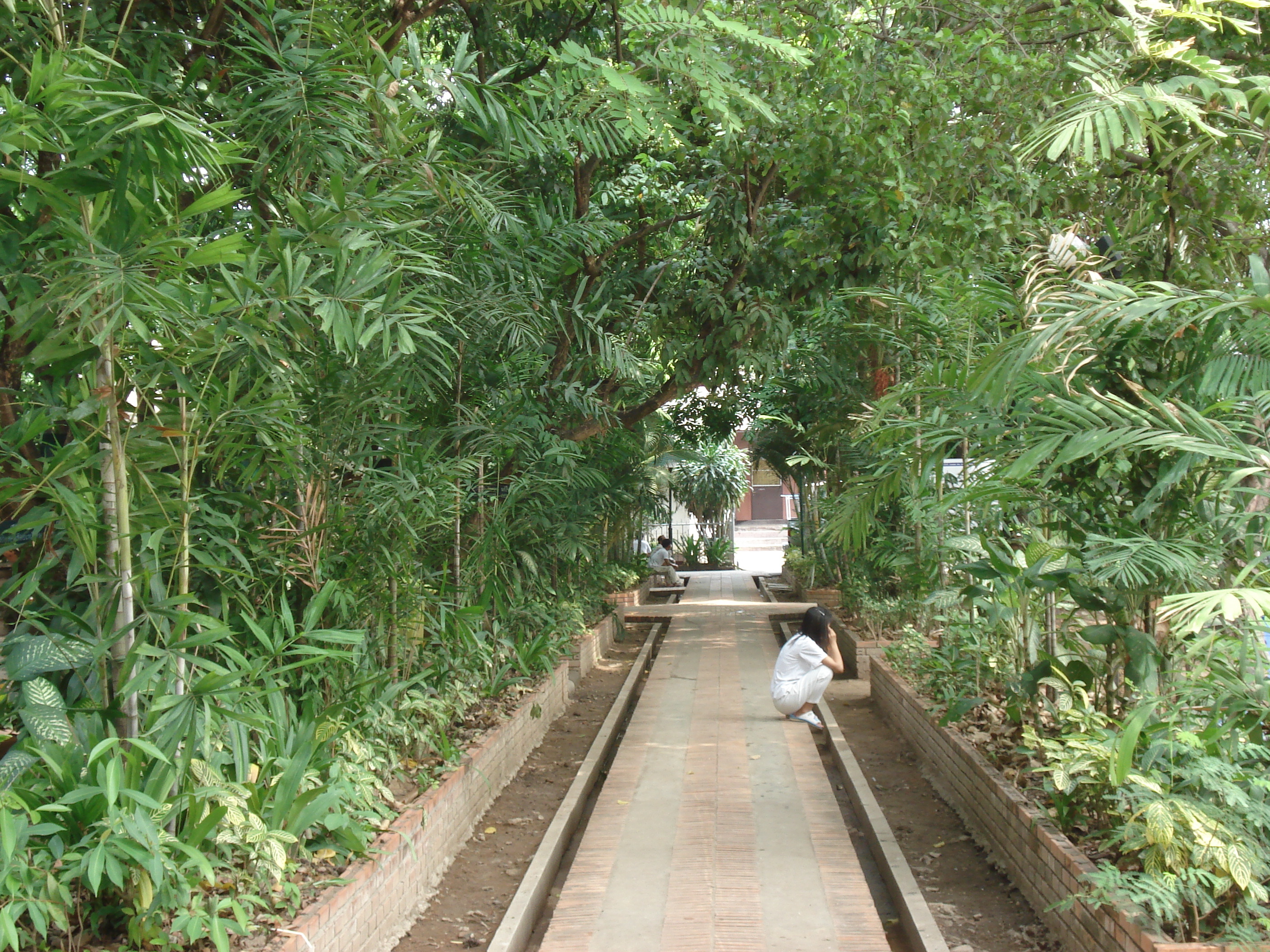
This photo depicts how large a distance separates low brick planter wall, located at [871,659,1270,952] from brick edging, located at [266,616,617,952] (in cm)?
230

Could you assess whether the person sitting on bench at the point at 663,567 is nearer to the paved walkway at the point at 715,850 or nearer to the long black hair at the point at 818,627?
the paved walkway at the point at 715,850

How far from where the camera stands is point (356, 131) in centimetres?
383

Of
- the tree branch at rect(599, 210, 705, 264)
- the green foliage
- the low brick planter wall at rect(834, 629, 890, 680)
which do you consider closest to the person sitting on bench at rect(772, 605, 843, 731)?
the low brick planter wall at rect(834, 629, 890, 680)

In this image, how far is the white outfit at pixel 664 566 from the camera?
65.1ft

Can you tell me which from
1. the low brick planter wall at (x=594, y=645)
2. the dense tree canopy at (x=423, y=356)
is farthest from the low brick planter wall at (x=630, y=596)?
the dense tree canopy at (x=423, y=356)

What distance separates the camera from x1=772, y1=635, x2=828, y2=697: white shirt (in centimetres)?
728

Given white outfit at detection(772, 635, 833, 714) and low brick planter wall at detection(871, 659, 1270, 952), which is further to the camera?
white outfit at detection(772, 635, 833, 714)

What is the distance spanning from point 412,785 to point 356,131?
284 cm

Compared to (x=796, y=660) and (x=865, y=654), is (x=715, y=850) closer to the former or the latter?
(x=796, y=660)

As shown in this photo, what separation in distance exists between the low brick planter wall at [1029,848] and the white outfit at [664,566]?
1336 cm

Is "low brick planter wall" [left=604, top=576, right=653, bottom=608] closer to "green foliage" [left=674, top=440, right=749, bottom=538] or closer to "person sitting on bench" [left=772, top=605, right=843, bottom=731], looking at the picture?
"green foliage" [left=674, top=440, right=749, bottom=538]

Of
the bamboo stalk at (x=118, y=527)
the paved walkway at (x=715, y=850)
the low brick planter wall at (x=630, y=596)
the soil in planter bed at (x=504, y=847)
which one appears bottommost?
the soil in planter bed at (x=504, y=847)

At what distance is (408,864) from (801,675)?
404cm

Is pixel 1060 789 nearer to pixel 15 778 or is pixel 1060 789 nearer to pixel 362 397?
pixel 362 397
